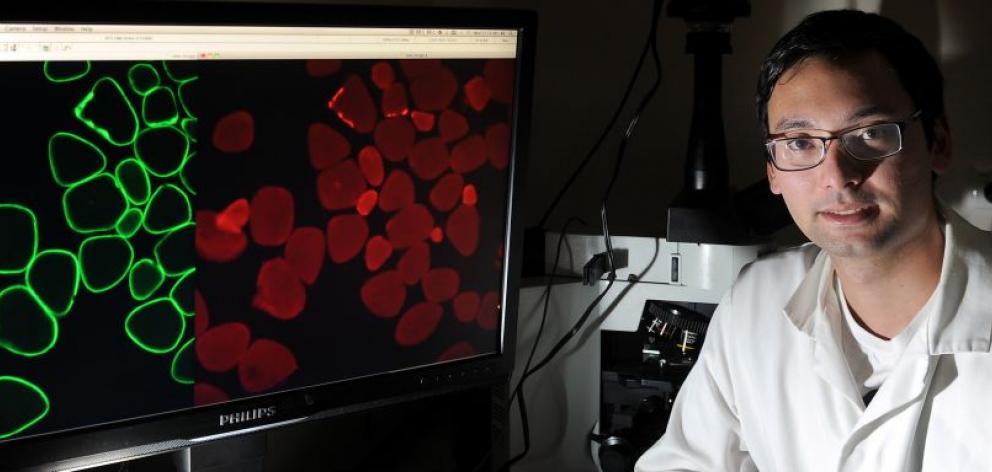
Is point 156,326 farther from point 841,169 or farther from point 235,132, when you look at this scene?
point 841,169

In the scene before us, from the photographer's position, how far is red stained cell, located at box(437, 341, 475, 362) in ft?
3.57

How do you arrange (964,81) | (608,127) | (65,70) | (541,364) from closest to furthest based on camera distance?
(65,70), (541,364), (964,81), (608,127)

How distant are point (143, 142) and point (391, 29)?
0.89 feet

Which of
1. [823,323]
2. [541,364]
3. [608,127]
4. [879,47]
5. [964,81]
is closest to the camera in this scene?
[879,47]

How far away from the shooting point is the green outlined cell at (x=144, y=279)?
87cm

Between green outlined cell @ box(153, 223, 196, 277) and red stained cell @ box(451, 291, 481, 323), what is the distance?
0.31 metres

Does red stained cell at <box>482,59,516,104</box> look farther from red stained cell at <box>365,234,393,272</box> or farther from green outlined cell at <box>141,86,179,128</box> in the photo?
green outlined cell at <box>141,86,179,128</box>

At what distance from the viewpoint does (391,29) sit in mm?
966

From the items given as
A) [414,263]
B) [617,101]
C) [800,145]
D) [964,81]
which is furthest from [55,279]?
[964,81]

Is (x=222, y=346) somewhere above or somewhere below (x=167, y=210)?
below

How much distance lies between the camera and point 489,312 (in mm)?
1118

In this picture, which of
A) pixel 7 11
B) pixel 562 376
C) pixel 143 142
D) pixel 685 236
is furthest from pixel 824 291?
pixel 7 11

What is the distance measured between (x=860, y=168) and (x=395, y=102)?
0.49 metres

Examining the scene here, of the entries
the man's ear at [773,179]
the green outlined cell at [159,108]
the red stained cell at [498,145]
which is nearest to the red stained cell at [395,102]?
the red stained cell at [498,145]
